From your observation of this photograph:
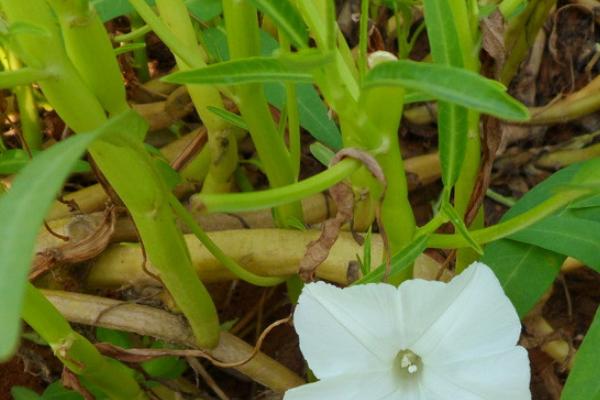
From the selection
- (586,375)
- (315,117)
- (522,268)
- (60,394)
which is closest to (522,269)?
(522,268)

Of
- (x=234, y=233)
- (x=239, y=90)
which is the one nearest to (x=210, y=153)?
(x=234, y=233)

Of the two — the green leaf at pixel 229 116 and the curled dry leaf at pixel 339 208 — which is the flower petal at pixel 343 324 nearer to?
the curled dry leaf at pixel 339 208

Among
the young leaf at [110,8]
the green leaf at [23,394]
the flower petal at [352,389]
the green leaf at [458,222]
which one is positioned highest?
the young leaf at [110,8]

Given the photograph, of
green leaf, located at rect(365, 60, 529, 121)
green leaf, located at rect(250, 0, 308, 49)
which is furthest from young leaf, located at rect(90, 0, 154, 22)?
green leaf, located at rect(365, 60, 529, 121)

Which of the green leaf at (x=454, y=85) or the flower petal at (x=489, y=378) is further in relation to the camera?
the flower petal at (x=489, y=378)

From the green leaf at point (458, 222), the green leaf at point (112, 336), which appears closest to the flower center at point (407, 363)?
the green leaf at point (458, 222)

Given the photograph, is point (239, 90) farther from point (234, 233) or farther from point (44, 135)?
point (44, 135)

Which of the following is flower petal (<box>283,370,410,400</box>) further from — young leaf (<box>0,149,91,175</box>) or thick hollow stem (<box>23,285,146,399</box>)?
young leaf (<box>0,149,91,175</box>)
